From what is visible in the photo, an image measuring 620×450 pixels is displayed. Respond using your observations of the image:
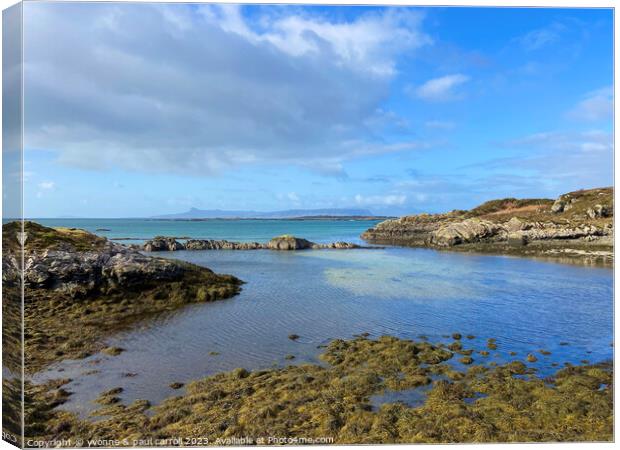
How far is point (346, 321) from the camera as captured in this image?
17.8 metres


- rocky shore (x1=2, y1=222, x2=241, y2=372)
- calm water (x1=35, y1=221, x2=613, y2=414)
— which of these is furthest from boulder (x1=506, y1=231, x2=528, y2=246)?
rocky shore (x1=2, y1=222, x2=241, y2=372)

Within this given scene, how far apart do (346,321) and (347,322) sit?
0.57 ft

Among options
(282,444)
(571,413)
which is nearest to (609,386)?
(571,413)

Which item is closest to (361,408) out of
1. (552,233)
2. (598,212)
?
(552,233)

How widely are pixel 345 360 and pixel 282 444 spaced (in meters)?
5.17

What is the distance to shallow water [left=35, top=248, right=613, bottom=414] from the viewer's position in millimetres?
11750

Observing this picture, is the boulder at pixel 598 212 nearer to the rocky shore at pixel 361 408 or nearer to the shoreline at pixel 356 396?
the shoreline at pixel 356 396

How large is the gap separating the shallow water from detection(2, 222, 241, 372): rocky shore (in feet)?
4.62

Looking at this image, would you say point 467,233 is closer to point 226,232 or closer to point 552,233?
point 552,233

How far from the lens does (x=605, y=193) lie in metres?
58.9

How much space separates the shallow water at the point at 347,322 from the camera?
38.5 feet

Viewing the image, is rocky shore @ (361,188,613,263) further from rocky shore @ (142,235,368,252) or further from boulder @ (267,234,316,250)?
boulder @ (267,234,316,250)

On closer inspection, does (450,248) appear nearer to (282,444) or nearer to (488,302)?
(488,302)

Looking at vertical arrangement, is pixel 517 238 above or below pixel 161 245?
above
